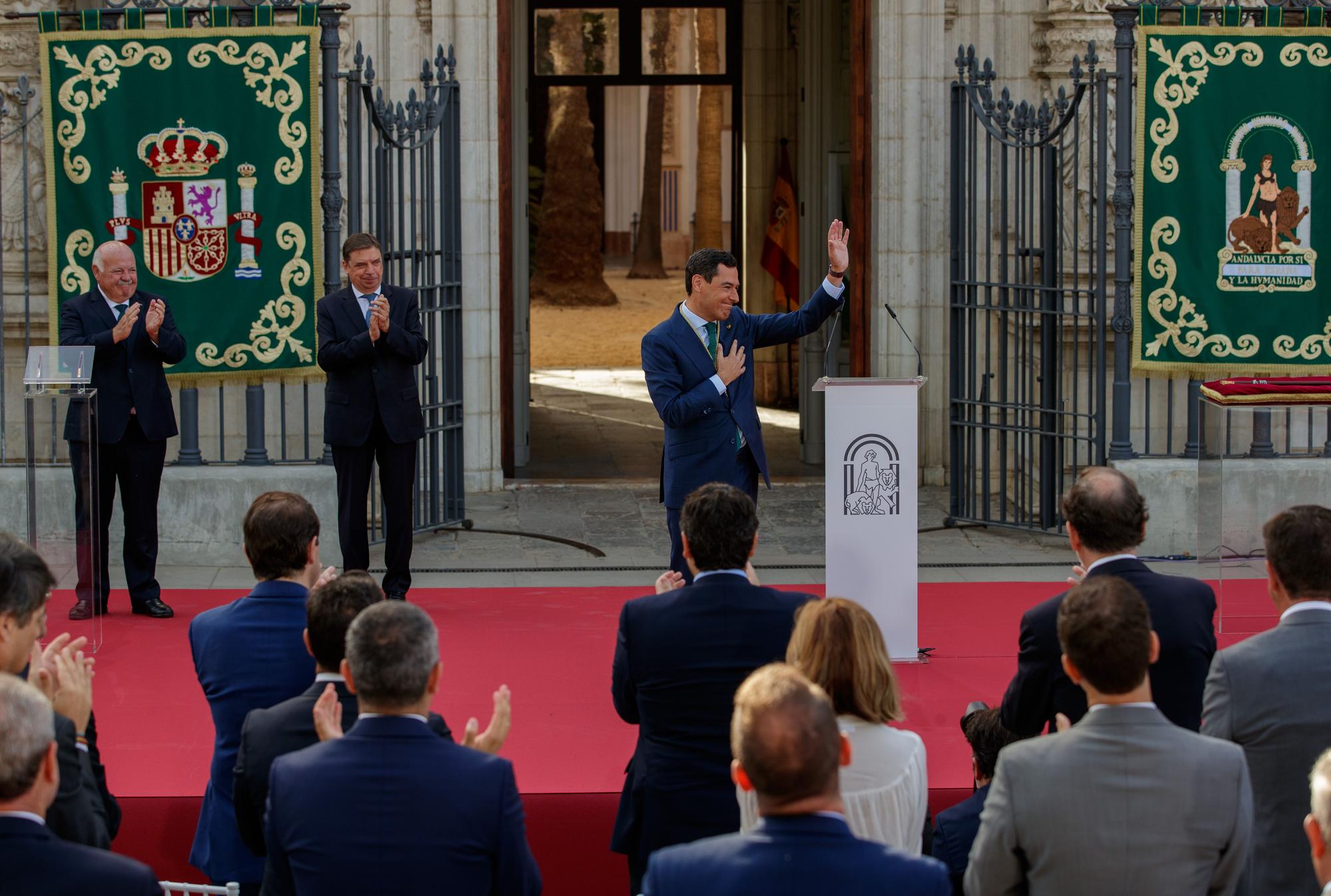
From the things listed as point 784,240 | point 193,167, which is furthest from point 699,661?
→ point 784,240

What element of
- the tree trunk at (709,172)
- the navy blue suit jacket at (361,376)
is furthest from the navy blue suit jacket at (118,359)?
the tree trunk at (709,172)

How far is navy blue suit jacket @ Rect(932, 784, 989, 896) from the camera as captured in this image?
4094 mm

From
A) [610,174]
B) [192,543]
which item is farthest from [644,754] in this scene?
[610,174]

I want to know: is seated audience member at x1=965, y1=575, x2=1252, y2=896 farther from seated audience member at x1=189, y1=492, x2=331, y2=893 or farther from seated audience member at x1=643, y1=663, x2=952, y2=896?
seated audience member at x1=189, y1=492, x2=331, y2=893

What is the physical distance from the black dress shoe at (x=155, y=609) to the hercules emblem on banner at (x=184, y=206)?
192 cm

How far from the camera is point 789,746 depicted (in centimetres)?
273

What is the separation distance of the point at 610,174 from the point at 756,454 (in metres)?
28.5

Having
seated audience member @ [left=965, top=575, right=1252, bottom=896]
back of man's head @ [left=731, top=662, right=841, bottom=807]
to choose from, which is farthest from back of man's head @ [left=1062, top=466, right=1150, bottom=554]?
back of man's head @ [left=731, top=662, right=841, bottom=807]

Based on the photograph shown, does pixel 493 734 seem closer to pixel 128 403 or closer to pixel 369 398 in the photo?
pixel 369 398

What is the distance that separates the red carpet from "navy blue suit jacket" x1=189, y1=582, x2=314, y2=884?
83 cm

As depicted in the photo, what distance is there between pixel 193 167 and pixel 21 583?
5167 millimetres

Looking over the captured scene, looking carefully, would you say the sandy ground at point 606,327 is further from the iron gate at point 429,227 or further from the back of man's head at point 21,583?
the back of man's head at point 21,583

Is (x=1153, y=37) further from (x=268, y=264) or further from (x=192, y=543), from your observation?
(x=192, y=543)

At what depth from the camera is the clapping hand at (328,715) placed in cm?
356
